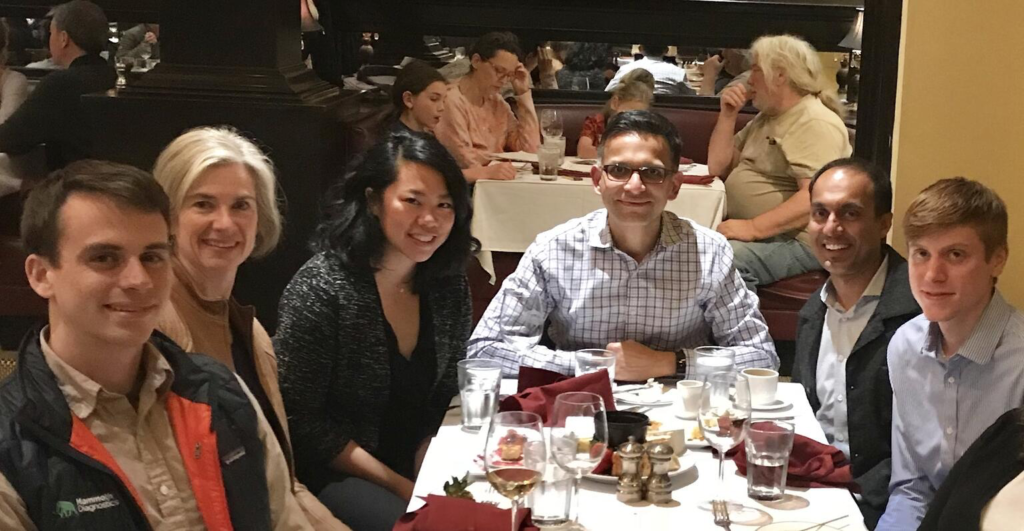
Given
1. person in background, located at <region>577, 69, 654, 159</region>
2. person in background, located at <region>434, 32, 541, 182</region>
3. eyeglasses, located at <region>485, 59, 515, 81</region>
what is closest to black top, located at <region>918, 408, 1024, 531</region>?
person in background, located at <region>434, 32, 541, 182</region>

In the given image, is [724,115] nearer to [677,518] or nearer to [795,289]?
[795,289]

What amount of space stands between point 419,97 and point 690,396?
9.88 feet

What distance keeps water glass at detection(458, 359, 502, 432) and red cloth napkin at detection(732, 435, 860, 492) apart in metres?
0.49

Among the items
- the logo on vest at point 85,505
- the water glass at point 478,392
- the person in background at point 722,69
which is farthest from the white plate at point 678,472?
the person in background at point 722,69

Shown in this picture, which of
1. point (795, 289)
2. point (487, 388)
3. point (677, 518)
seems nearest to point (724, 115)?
point (795, 289)

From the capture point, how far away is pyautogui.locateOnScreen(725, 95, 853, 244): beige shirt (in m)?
4.66

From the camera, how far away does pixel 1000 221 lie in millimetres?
2127

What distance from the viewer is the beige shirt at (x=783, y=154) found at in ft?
15.3

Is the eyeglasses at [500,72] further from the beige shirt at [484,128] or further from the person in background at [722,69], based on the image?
the person in background at [722,69]

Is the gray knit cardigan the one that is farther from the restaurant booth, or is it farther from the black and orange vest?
the restaurant booth

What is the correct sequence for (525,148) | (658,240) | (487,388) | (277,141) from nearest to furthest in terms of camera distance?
(487,388) < (658,240) < (277,141) < (525,148)

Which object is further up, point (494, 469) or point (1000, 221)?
point (1000, 221)

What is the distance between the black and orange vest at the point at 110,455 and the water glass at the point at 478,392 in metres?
0.49

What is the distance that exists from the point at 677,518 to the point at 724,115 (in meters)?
3.65
